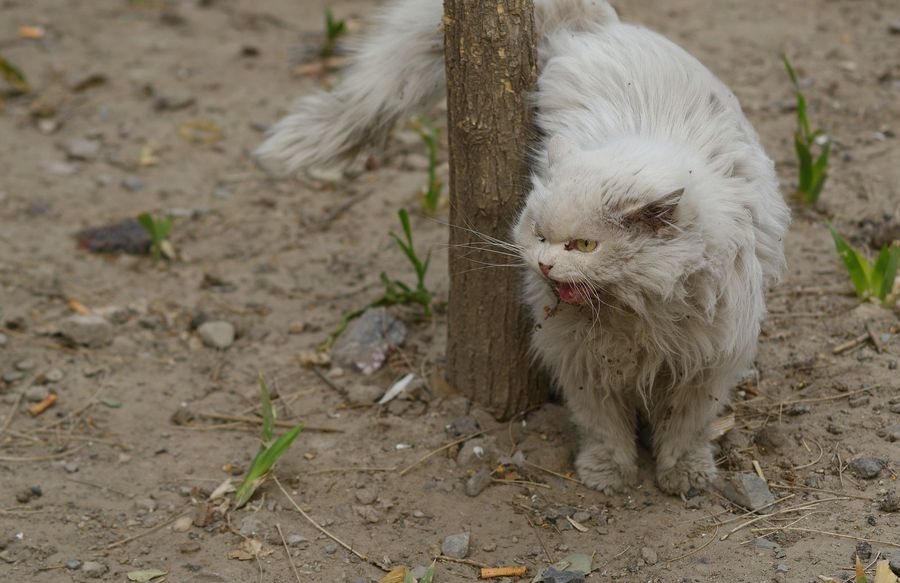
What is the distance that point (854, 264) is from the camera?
3793 millimetres

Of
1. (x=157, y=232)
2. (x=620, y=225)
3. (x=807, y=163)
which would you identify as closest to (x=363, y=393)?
(x=157, y=232)

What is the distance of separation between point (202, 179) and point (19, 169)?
1.01 metres

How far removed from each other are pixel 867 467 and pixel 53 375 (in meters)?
3.10

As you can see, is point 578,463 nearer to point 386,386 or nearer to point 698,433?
point 698,433

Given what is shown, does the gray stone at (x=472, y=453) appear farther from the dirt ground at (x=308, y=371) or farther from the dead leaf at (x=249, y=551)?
the dead leaf at (x=249, y=551)

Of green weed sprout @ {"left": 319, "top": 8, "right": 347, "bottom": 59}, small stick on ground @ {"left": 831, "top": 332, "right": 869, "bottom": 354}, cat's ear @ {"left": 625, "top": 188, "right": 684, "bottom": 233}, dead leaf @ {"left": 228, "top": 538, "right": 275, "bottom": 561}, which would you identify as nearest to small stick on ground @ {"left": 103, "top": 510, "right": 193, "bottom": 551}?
dead leaf @ {"left": 228, "top": 538, "right": 275, "bottom": 561}

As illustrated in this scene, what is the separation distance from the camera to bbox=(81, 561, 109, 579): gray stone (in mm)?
3033

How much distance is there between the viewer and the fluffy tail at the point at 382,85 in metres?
3.66

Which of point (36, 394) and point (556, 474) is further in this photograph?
point (36, 394)

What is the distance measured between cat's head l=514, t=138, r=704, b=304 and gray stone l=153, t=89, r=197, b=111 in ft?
12.6

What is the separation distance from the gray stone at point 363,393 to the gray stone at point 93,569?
3.83ft

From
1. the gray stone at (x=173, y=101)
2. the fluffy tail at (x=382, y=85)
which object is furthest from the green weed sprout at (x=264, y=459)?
the gray stone at (x=173, y=101)

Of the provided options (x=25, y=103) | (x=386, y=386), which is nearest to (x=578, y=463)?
(x=386, y=386)

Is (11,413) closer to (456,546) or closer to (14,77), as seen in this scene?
(456,546)
